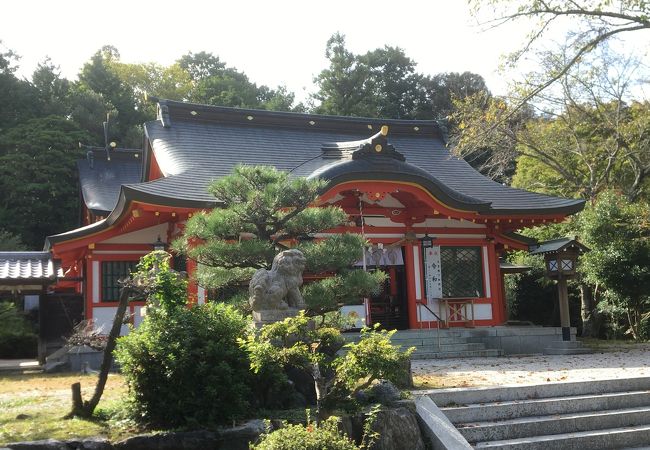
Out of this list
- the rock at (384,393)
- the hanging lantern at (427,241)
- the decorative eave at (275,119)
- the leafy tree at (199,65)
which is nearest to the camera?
the rock at (384,393)

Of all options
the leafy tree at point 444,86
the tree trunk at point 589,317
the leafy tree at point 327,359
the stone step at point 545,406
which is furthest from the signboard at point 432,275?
the leafy tree at point 444,86

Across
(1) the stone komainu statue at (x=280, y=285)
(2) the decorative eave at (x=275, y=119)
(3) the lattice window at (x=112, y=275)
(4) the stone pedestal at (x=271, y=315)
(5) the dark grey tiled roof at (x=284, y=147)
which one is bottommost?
(4) the stone pedestal at (x=271, y=315)

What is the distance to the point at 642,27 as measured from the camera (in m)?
10.3

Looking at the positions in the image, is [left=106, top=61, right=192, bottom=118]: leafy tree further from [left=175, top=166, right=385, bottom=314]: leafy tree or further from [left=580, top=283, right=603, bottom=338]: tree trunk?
[left=175, top=166, right=385, bottom=314]: leafy tree

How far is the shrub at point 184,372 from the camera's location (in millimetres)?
5852

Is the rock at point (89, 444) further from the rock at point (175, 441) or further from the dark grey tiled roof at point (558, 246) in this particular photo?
the dark grey tiled roof at point (558, 246)

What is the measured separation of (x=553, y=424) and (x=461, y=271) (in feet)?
29.5

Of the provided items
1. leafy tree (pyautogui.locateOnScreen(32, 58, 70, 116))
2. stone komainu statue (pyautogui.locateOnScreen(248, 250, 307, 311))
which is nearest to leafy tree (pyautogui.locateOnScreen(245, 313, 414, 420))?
stone komainu statue (pyautogui.locateOnScreen(248, 250, 307, 311))

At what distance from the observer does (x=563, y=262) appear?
1462 centimetres

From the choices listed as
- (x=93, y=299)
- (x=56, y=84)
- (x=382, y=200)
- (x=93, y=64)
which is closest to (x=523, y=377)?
(x=382, y=200)

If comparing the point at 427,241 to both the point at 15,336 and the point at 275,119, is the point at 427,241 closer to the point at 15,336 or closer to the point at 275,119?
the point at 275,119

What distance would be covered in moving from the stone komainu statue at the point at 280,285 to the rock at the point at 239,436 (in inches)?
81.5

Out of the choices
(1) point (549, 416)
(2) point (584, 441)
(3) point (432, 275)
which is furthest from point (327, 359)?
(3) point (432, 275)

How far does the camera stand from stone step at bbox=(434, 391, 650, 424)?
709cm
